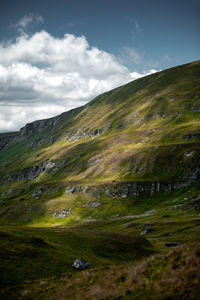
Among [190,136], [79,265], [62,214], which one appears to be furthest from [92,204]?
[79,265]

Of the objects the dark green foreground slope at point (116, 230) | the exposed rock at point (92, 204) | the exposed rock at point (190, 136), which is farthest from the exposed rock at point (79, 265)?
the exposed rock at point (190, 136)

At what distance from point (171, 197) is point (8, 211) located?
429 ft

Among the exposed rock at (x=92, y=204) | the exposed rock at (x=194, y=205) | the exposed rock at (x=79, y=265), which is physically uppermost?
the exposed rock at (x=79, y=265)

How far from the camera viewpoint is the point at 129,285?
1881cm

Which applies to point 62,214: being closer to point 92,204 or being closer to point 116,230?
point 92,204

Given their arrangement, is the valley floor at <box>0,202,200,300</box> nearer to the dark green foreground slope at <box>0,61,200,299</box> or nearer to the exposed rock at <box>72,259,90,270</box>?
the dark green foreground slope at <box>0,61,200,299</box>

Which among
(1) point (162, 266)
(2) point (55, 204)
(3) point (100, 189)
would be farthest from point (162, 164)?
(1) point (162, 266)

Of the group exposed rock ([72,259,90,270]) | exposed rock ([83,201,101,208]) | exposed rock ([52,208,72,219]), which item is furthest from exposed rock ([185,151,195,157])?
exposed rock ([72,259,90,270])

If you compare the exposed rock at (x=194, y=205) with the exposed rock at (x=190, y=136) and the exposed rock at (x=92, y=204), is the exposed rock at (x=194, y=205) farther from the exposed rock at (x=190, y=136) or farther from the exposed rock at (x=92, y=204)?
the exposed rock at (x=190, y=136)

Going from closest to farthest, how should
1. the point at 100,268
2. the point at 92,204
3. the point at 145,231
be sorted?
1. the point at 100,268
2. the point at 145,231
3. the point at 92,204

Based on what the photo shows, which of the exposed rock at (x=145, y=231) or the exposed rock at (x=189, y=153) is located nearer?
the exposed rock at (x=145, y=231)

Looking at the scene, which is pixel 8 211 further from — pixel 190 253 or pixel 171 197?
pixel 190 253

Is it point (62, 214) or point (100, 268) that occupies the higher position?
point (100, 268)

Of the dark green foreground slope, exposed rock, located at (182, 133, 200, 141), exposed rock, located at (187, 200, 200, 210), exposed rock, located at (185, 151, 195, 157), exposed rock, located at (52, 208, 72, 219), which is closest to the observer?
the dark green foreground slope
